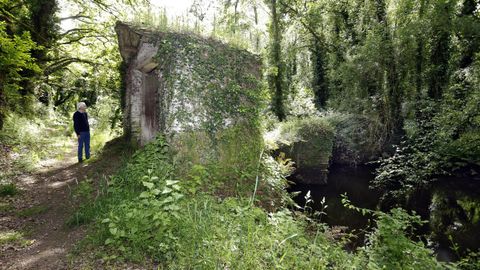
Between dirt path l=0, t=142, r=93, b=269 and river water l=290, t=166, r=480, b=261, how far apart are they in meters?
5.35

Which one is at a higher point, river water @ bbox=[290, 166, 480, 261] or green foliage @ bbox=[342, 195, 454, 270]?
green foliage @ bbox=[342, 195, 454, 270]

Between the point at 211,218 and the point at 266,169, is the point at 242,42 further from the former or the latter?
the point at 211,218

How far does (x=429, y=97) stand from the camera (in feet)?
44.7

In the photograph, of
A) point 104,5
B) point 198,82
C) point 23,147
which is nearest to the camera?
point 198,82

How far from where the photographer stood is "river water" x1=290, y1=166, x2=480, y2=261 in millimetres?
6848

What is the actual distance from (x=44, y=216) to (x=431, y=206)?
9932mm

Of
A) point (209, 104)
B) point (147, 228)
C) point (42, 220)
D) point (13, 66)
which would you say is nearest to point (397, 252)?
point (147, 228)

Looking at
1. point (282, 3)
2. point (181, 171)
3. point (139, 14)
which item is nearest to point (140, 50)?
point (139, 14)

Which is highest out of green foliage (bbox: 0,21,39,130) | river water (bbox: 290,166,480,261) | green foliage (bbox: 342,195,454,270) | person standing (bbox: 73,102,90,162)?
green foliage (bbox: 0,21,39,130)

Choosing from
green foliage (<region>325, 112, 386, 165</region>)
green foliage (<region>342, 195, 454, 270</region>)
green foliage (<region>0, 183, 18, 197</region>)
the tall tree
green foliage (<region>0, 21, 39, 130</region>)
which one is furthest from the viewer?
the tall tree

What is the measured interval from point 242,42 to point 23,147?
7.80 meters

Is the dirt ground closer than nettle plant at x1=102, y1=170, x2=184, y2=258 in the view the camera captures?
No

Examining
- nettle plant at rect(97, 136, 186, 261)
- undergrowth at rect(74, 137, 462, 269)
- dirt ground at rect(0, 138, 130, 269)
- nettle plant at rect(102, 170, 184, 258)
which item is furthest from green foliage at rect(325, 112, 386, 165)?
nettle plant at rect(102, 170, 184, 258)

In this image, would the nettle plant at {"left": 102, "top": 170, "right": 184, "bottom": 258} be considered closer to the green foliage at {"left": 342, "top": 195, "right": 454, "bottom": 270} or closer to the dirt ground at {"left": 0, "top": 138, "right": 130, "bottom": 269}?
the dirt ground at {"left": 0, "top": 138, "right": 130, "bottom": 269}
